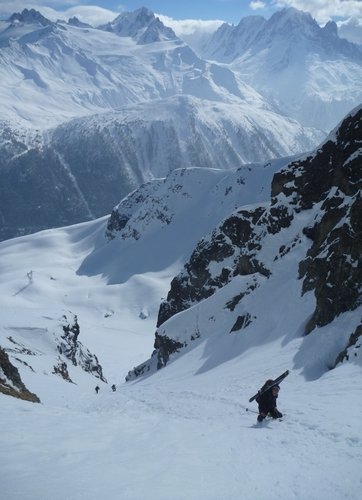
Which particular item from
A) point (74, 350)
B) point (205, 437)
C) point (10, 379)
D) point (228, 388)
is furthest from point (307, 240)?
point (74, 350)

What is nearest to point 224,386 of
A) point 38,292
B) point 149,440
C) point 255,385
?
point 255,385

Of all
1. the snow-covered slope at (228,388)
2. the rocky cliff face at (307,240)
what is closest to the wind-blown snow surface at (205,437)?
the snow-covered slope at (228,388)

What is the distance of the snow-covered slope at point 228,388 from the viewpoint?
35.9ft

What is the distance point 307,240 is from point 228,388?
2180 cm

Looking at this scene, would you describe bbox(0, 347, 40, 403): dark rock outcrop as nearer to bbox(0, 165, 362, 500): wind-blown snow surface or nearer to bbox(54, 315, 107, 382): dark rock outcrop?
bbox(0, 165, 362, 500): wind-blown snow surface

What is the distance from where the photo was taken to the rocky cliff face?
3191cm

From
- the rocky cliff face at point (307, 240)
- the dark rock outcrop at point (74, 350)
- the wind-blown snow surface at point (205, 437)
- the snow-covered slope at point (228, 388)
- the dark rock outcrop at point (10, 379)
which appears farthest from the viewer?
the dark rock outcrop at point (74, 350)

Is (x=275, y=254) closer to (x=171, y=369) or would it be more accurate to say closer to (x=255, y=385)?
(x=171, y=369)

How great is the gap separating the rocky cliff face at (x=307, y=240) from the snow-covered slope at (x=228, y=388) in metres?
0.17

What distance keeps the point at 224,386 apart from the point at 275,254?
2314 cm

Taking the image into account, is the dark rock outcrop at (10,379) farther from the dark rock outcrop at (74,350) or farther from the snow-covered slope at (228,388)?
the dark rock outcrop at (74,350)

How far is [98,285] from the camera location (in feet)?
522

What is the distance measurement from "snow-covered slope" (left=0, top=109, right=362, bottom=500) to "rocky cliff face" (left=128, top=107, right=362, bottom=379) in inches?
6.8

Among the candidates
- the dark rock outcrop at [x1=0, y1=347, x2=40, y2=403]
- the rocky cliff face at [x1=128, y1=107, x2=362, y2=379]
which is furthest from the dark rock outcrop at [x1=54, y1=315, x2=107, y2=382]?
the dark rock outcrop at [x1=0, y1=347, x2=40, y2=403]
